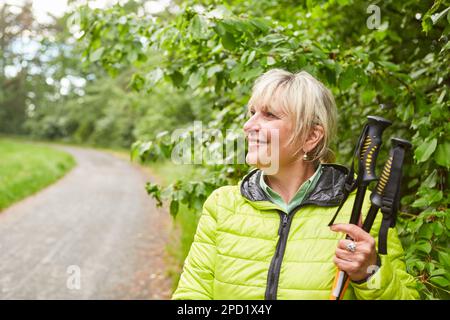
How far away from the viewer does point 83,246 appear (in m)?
7.29

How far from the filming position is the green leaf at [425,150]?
2104 millimetres

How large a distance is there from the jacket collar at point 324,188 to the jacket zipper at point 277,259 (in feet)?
0.34

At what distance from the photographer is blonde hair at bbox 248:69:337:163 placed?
1637 mm

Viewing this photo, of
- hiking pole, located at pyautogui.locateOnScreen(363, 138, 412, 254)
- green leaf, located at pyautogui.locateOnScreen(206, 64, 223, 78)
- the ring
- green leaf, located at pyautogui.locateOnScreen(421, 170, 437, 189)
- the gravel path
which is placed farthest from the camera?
the gravel path

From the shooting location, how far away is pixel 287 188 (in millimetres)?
1742

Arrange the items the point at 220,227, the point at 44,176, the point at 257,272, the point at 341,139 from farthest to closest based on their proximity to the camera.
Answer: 1. the point at 44,176
2. the point at 341,139
3. the point at 220,227
4. the point at 257,272

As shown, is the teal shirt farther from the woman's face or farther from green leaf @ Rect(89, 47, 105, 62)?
green leaf @ Rect(89, 47, 105, 62)

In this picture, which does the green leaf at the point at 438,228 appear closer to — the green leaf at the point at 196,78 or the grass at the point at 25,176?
the green leaf at the point at 196,78

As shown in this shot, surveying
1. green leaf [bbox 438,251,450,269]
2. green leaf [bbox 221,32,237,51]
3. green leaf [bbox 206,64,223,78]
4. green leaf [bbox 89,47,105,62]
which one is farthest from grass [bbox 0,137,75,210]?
green leaf [bbox 438,251,450,269]

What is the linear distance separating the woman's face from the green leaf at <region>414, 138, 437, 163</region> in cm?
81

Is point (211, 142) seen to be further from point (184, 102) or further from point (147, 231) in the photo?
point (184, 102)

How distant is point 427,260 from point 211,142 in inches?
68.3

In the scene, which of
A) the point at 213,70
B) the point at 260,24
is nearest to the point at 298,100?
the point at 260,24
